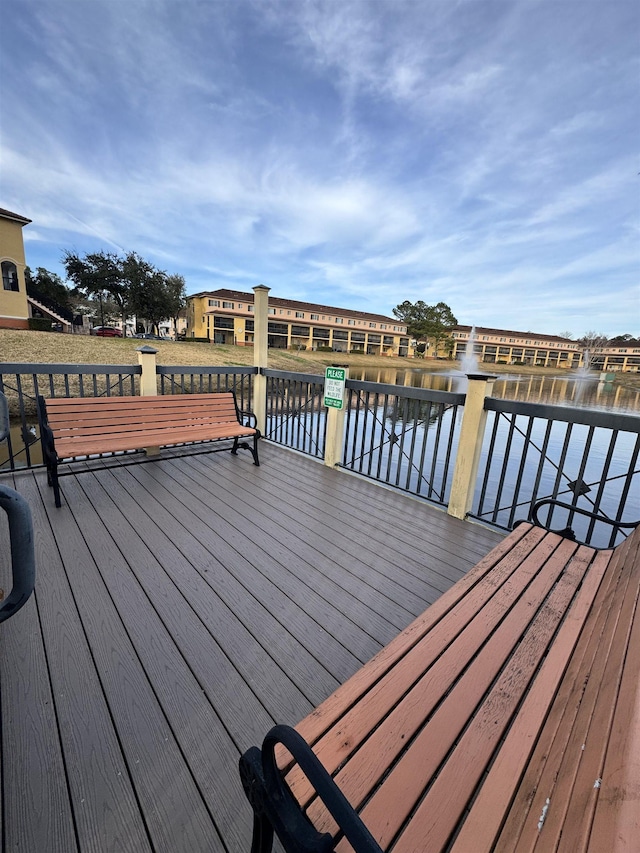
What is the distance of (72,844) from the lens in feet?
3.17

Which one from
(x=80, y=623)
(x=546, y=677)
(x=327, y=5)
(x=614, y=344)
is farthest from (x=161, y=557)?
(x=614, y=344)

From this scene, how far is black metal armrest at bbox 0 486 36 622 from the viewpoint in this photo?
917 millimetres

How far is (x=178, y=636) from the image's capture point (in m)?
1.69

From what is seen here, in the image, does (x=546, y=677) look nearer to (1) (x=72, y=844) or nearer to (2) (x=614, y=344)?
(1) (x=72, y=844)

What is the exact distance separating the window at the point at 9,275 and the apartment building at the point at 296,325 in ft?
90.2

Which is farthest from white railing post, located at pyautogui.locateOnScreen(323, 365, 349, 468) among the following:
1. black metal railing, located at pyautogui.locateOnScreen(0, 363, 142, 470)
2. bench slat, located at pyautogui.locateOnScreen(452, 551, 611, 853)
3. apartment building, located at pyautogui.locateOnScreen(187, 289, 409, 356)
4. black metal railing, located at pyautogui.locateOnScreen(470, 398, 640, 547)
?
apartment building, located at pyautogui.locateOnScreen(187, 289, 409, 356)

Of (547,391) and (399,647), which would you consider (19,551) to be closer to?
(399,647)

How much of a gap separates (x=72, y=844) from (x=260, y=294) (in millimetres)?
4925

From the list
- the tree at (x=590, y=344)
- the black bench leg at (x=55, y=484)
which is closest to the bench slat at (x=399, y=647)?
the black bench leg at (x=55, y=484)

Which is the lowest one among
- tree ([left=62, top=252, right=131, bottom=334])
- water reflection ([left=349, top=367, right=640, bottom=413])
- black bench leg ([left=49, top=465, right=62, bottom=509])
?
water reflection ([left=349, top=367, right=640, bottom=413])

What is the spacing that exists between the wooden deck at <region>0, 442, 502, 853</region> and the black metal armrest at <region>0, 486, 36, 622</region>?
0.65 metres

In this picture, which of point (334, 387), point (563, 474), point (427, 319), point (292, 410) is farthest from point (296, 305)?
point (563, 474)

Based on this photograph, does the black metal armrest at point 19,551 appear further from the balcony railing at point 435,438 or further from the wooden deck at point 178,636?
the balcony railing at point 435,438

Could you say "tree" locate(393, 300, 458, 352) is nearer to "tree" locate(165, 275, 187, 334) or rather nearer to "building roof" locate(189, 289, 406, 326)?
"building roof" locate(189, 289, 406, 326)
